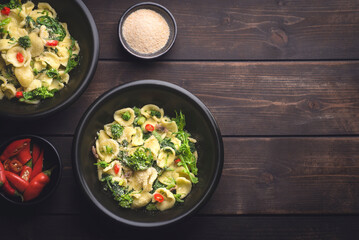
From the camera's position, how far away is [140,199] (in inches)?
105

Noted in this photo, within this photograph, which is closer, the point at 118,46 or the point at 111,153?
the point at 111,153

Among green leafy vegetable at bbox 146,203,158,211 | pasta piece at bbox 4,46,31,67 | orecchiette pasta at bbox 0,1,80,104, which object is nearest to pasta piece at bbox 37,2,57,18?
orecchiette pasta at bbox 0,1,80,104

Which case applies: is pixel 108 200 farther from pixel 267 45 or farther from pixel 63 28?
pixel 267 45

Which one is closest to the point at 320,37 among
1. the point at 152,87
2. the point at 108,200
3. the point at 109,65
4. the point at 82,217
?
the point at 152,87

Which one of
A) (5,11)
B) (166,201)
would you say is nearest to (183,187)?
(166,201)

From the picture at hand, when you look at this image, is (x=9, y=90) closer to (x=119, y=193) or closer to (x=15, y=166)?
(x=15, y=166)

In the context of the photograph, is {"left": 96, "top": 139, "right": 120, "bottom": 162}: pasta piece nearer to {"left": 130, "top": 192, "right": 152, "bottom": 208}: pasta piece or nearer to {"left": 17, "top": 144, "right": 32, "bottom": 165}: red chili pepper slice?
{"left": 130, "top": 192, "right": 152, "bottom": 208}: pasta piece

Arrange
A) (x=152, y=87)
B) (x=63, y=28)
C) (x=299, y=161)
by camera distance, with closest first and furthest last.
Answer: (x=152, y=87) < (x=63, y=28) < (x=299, y=161)

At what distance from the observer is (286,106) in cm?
311

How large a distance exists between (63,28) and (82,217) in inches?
60.3

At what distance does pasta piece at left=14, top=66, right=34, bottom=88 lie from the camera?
2646 millimetres

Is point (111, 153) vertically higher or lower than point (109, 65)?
lower

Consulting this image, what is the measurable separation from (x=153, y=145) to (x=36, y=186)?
919mm

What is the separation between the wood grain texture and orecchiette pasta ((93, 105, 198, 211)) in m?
0.36
